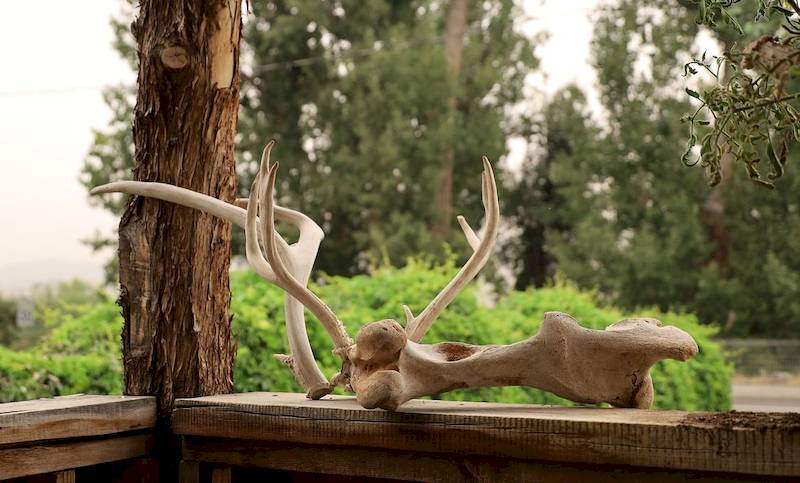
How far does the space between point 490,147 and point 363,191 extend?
178 cm

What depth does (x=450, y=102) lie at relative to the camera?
40.1 ft

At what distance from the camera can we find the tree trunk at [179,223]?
197 centimetres

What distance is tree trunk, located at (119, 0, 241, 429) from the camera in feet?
6.46

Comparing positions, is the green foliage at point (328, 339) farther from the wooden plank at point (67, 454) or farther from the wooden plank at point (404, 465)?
the wooden plank at point (404, 465)

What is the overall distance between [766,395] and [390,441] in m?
9.71

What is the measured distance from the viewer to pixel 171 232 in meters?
1.99

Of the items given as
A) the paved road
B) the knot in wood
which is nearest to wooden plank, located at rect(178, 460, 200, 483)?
the knot in wood

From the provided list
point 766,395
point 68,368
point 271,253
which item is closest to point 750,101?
point 271,253

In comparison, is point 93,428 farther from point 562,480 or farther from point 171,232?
point 562,480

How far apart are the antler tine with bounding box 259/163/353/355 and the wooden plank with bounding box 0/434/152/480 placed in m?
0.46

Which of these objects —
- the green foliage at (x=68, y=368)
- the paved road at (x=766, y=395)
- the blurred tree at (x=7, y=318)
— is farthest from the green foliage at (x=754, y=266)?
the green foliage at (x=68, y=368)

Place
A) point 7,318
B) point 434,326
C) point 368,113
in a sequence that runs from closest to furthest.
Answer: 1. point 434,326
2. point 7,318
3. point 368,113

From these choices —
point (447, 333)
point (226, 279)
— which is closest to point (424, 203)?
point (447, 333)

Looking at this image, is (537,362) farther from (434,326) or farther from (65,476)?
(434,326)
